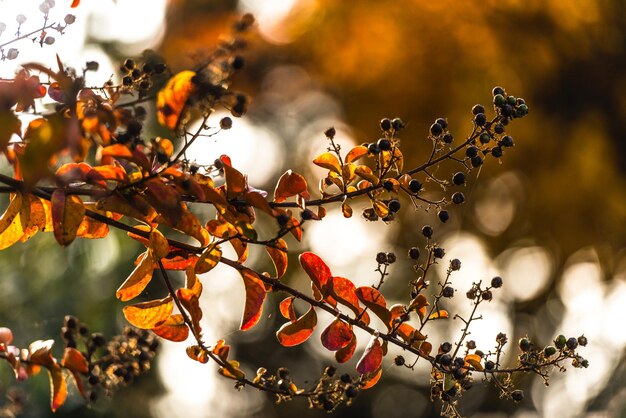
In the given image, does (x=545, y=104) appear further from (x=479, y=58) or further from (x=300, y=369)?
(x=300, y=369)

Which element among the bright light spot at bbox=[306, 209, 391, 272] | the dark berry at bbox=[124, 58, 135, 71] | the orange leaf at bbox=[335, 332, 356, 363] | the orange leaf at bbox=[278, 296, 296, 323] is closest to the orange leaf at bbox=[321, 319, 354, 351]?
the orange leaf at bbox=[335, 332, 356, 363]

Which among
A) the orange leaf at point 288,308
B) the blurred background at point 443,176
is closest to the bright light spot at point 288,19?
the blurred background at point 443,176

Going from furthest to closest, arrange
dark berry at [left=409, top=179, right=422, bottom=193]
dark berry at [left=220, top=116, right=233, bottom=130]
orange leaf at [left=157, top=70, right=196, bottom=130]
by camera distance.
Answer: dark berry at [left=409, top=179, right=422, bottom=193]
dark berry at [left=220, top=116, right=233, bottom=130]
orange leaf at [left=157, top=70, right=196, bottom=130]

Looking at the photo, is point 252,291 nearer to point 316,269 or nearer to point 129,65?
point 316,269

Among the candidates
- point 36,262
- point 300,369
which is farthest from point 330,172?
point 300,369

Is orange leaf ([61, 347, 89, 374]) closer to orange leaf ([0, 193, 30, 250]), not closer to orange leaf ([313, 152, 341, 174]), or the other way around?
orange leaf ([0, 193, 30, 250])

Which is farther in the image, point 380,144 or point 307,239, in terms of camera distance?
point 307,239
